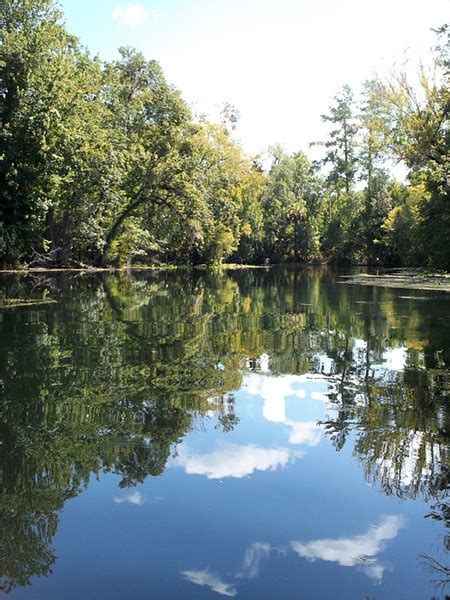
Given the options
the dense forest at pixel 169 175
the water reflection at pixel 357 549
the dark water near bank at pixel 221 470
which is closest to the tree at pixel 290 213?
the dense forest at pixel 169 175

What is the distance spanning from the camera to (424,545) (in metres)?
4.27

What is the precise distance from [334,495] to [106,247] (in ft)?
145

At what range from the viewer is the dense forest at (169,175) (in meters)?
25.4

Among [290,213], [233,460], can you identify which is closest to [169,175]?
[290,213]

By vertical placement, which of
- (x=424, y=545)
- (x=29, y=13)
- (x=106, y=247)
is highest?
(x=29, y=13)

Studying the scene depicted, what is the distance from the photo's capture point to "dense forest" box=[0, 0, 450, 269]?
25438mm

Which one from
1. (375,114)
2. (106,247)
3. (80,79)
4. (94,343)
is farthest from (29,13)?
(94,343)

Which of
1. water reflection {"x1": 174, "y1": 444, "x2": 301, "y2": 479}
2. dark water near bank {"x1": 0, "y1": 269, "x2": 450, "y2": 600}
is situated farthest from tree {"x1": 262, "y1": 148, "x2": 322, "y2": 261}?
water reflection {"x1": 174, "y1": 444, "x2": 301, "y2": 479}

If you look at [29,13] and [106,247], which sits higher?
[29,13]

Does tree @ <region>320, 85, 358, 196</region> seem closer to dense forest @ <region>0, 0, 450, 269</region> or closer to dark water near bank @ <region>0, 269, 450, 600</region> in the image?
dense forest @ <region>0, 0, 450, 269</region>

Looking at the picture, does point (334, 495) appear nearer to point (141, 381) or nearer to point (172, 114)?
point (141, 381)

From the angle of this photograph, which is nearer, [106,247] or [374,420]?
[374,420]

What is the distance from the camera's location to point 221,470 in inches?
223

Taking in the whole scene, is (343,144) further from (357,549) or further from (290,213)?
(357,549)
